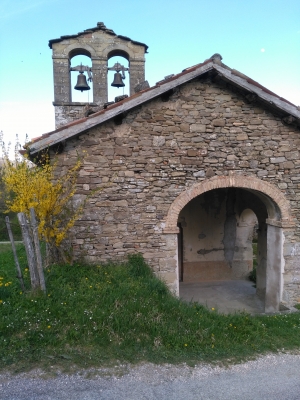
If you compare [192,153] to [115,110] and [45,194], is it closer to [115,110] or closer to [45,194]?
[115,110]

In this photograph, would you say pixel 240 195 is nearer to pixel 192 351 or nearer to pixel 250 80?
pixel 250 80

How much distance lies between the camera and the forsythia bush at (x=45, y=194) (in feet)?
15.0

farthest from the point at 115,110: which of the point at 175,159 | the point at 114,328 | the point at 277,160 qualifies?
the point at 114,328

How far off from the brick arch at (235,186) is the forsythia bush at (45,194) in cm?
186

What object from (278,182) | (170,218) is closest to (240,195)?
(278,182)

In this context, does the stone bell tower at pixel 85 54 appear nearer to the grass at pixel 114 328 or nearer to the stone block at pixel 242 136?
the stone block at pixel 242 136

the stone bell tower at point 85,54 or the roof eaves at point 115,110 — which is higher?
the stone bell tower at point 85,54

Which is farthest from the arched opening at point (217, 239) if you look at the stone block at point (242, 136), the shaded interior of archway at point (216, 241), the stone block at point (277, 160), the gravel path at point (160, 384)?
the gravel path at point (160, 384)

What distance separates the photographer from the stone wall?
5430mm

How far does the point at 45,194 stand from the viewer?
15.7ft

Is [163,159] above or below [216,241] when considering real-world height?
above

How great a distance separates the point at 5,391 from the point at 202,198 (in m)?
7.66

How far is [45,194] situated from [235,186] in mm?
3703

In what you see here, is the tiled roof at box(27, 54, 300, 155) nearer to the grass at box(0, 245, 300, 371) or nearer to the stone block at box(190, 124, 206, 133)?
the stone block at box(190, 124, 206, 133)
